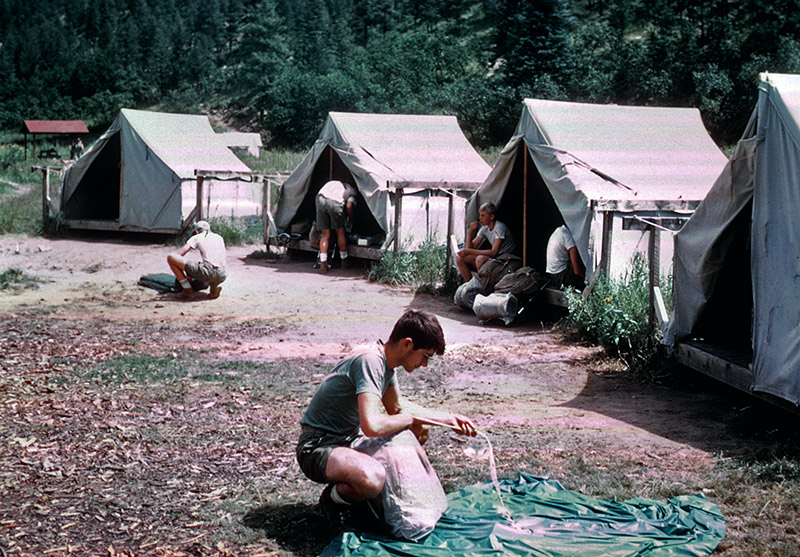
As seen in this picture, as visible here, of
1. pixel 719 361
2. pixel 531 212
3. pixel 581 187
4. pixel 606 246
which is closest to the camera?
pixel 719 361

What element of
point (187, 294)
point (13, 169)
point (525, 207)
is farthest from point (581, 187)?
point (13, 169)

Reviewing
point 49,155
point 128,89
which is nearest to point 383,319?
point 49,155

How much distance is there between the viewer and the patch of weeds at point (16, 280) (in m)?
11.9

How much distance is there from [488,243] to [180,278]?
3888 mm

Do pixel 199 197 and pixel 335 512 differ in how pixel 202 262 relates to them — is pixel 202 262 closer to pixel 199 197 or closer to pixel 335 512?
pixel 199 197

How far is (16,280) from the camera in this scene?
40.4 feet

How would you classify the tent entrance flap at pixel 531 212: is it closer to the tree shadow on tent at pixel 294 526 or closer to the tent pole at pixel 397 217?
the tent pole at pixel 397 217

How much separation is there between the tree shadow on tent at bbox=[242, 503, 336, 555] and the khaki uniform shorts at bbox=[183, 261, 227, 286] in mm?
7029

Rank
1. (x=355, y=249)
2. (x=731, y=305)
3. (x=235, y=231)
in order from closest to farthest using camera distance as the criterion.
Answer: (x=731, y=305), (x=355, y=249), (x=235, y=231)

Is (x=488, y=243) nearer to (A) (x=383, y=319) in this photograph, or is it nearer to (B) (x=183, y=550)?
(A) (x=383, y=319)

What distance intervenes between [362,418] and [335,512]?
54 cm

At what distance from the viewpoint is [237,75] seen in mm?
60562

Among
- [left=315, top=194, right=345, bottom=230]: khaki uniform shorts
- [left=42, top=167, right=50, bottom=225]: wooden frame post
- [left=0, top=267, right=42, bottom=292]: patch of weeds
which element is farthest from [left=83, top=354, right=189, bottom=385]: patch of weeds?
[left=42, top=167, right=50, bottom=225]: wooden frame post

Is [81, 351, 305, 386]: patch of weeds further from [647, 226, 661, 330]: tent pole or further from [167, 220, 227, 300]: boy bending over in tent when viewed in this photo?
[167, 220, 227, 300]: boy bending over in tent
